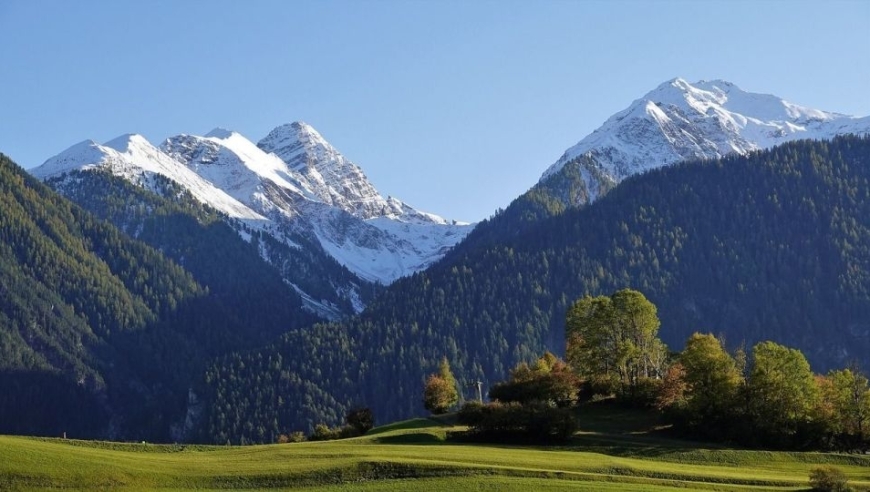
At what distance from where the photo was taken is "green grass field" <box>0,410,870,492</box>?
77312mm

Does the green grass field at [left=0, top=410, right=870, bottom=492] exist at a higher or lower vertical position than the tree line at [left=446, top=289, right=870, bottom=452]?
lower

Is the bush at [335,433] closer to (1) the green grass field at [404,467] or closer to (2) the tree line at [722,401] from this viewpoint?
(2) the tree line at [722,401]

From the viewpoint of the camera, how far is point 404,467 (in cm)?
8275

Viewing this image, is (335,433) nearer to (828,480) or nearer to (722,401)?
(722,401)

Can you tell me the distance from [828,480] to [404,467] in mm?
33977

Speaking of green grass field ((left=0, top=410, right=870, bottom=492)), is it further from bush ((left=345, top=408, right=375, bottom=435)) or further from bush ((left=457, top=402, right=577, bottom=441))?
bush ((left=345, top=408, right=375, bottom=435))

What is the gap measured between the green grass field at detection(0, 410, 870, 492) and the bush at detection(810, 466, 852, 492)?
2.46 metres

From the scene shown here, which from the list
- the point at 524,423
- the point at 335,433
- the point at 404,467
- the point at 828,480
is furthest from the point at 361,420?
the point at 828,480

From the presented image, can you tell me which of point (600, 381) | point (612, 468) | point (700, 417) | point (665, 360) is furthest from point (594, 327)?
point (612, 468)

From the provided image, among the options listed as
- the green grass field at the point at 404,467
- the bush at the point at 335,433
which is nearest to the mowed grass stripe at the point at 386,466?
the green grass field at the point at 404,467

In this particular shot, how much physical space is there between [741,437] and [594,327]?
3281cm

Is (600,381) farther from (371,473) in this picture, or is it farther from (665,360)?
(371,473)

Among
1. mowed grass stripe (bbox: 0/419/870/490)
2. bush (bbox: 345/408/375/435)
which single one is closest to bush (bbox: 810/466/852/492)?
mowed grass stripe (bbox: 0/419/870/490)

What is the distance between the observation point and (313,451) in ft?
303
